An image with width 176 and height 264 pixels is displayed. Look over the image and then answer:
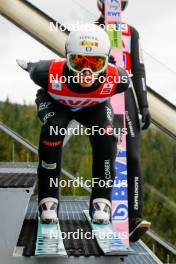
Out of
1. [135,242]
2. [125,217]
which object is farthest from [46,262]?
[135,242]

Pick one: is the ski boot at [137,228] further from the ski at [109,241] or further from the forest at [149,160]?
the forest at [149,160]

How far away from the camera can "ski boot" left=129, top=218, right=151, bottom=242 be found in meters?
2.92

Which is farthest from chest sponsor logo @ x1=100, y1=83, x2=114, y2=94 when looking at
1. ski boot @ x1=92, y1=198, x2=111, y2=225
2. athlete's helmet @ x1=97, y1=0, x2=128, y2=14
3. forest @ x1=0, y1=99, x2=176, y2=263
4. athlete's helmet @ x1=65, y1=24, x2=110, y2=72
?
forest @ x1=0, y1=99, x2=176, y2=263

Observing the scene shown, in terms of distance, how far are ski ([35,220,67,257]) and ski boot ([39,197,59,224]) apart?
0.06 ft

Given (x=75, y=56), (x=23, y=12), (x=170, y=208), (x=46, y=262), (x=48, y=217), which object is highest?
(x=23, y=12)

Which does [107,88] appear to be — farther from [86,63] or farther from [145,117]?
[145,117]

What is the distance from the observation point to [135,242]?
126 inches

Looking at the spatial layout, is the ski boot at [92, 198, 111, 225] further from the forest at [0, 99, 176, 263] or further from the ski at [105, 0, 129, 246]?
the forest at [0, 99, 176, 263]

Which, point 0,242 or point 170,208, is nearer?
point 0,242

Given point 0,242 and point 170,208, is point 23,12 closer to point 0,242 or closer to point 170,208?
point 170,208

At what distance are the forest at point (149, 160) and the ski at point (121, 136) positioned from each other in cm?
96

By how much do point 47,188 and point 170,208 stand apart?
2077mm

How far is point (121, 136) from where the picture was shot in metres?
2.86
